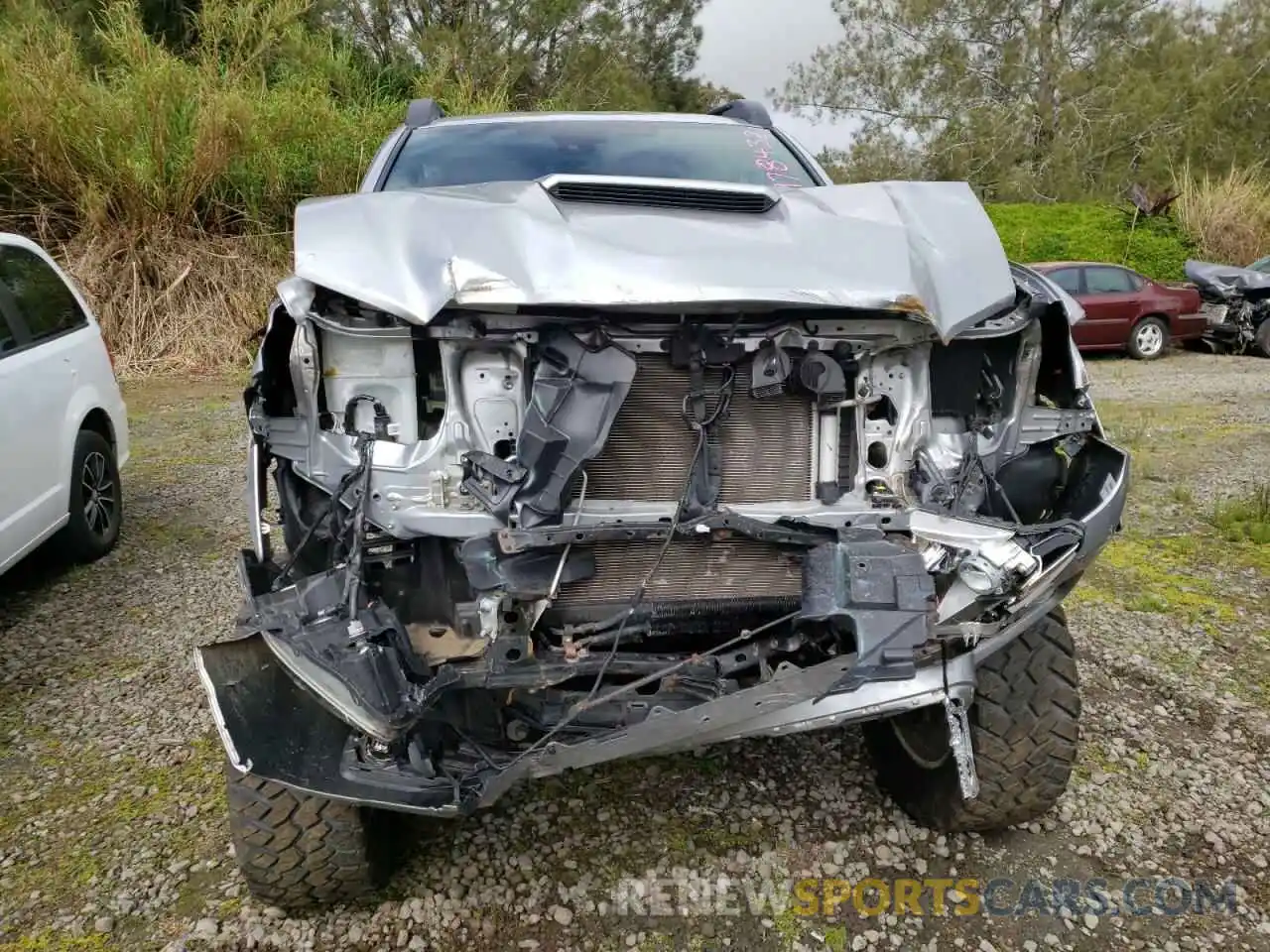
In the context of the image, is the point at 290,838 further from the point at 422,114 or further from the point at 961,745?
the point at 422,114

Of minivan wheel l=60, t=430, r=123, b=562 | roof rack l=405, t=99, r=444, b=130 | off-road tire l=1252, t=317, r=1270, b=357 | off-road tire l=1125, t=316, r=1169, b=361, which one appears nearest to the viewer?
roof rack l=405, t=99, r=444, b=130

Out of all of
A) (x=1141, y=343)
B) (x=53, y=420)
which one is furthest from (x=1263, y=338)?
(x=53, y=420)

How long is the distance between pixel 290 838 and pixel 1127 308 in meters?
12.2

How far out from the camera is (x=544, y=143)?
3510mm

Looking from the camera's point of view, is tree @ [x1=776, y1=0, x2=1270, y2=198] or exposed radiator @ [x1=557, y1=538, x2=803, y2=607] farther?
tree @ [x1=776, y1=0, x2=1270, y2=198]

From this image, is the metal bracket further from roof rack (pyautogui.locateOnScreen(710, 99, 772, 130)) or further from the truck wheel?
the truck wheel

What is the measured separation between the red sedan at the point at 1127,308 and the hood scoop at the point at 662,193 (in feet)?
33.7

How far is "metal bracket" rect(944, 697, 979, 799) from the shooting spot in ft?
6.33

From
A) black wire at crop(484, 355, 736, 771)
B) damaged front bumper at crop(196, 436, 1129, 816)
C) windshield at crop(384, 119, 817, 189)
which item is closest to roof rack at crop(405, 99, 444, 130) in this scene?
windshield at crop(384, 119, 817, 189)

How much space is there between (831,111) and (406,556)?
2812 centimetres

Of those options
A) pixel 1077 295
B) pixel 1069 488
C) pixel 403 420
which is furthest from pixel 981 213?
pixel 1077 295

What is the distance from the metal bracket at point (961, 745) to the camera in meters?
1.93

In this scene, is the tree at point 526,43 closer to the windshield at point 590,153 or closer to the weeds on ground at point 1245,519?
the windshield at point 590,153

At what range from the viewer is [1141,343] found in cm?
1177
